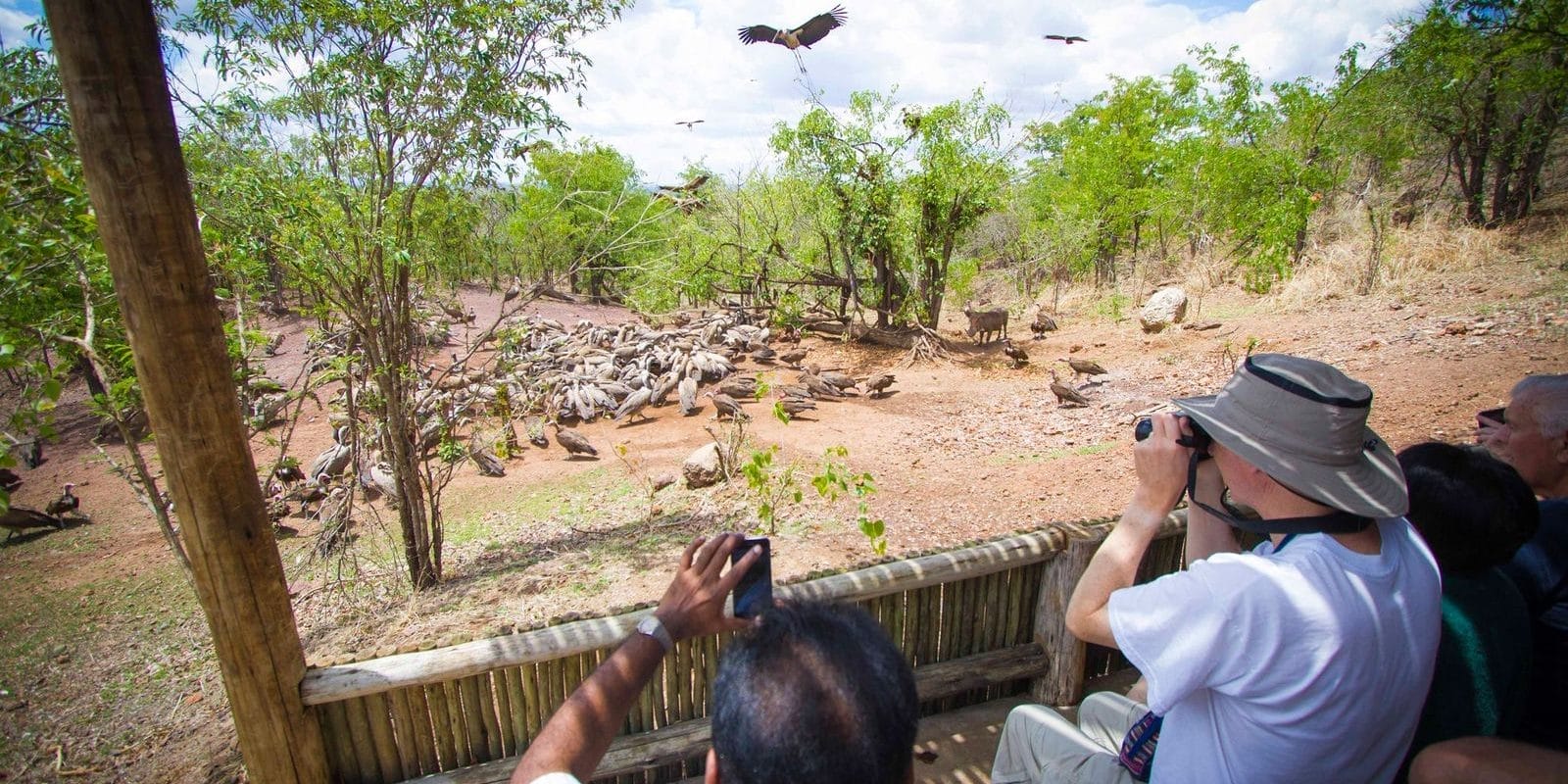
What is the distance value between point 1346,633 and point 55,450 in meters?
17.2

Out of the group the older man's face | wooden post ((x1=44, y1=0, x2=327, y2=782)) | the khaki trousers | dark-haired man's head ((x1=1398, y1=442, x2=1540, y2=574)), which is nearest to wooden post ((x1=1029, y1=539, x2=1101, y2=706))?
the khaki trousers

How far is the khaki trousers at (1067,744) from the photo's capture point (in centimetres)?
201

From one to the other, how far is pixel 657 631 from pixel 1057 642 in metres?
2.38

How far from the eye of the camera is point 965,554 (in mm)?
3084

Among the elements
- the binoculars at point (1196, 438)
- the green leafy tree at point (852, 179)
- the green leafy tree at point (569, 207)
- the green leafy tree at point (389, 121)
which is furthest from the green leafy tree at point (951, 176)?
the binoculars at point (1196, 438)

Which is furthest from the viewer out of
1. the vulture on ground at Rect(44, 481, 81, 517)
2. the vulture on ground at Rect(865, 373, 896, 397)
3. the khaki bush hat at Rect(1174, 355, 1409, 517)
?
the vulture on ground at Rect(865, 373, 896, 397)

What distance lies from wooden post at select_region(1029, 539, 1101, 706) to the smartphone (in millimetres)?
1965

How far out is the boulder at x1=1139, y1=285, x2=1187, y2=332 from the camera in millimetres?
13539

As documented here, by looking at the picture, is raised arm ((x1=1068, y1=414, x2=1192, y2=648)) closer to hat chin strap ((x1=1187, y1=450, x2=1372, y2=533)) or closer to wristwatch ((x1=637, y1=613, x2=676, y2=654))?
hat chin strap ((x1=1187, y1=450, x2=1372, y2=533))

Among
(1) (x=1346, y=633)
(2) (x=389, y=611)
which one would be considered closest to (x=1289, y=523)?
(1) (x=1346, y=633)

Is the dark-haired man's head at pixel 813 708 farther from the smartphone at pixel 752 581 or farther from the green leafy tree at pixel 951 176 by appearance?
the green leafy tree at pixel 951 176

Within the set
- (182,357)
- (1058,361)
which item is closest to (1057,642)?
(182,357)

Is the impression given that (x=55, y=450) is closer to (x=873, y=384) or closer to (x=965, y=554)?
(x=873, y=384)

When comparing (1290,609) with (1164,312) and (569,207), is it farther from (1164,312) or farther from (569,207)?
(569,207)
